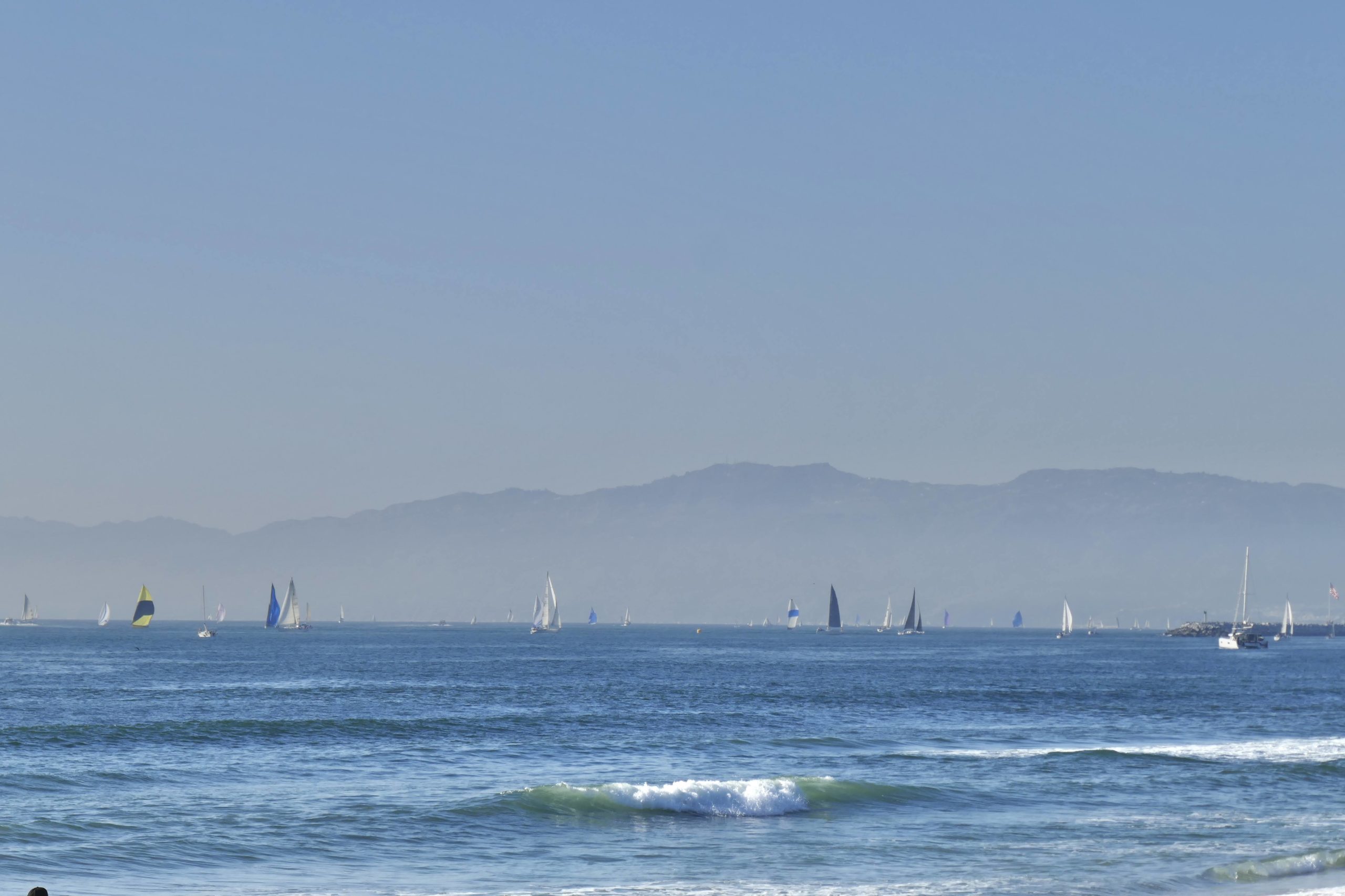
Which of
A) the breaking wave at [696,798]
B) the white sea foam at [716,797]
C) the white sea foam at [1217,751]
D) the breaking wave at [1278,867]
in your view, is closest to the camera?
the breaking wave at [1278,867]

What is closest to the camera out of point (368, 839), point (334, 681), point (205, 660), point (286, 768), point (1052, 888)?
point (1052, 888)

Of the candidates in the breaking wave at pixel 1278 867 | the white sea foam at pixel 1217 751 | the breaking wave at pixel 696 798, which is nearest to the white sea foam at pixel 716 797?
the breaking wave at pixel 696 798

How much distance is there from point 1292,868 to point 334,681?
316 feet

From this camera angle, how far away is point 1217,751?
60875mm

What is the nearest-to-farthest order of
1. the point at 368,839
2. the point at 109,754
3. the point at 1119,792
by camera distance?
the point at 368,839, the point at 1119,792, the point at 109,754

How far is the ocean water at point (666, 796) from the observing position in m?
34.6

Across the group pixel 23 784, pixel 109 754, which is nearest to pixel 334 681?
pixel 109 754

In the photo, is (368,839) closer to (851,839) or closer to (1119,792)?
(851,839)

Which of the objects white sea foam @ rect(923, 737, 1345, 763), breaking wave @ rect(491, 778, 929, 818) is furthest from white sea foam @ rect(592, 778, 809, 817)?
white sea foam @ rect(923, 737, 1345, 763)

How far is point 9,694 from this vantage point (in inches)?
3831

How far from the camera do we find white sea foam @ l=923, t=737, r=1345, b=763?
58.0 metres

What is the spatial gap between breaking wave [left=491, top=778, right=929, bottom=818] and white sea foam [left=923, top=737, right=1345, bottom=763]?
12743 millimetres

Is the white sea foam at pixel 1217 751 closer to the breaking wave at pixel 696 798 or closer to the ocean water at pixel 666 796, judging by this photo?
the ocean water at pixel 666 796

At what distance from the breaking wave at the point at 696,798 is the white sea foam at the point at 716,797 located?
0.05 feet
